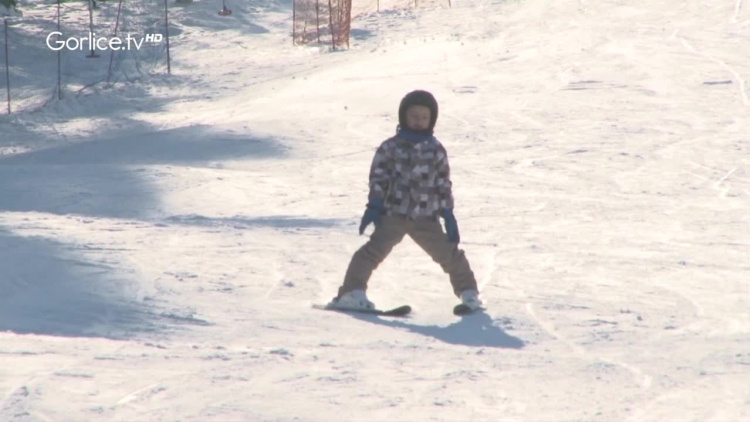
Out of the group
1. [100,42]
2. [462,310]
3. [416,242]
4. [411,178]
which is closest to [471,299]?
[462,310]

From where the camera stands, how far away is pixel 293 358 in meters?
4.72

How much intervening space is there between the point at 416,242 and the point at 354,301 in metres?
0.44

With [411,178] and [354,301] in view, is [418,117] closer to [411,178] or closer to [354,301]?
[411,178]

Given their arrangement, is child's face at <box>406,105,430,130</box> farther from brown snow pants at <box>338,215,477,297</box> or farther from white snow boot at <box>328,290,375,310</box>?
white snow boot at <box>328,290,375,310</box>

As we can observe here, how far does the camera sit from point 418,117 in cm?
558

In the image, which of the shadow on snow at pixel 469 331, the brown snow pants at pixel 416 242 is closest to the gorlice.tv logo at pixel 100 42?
the brown snow pants at pixel 416 242

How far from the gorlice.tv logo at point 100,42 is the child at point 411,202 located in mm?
18551

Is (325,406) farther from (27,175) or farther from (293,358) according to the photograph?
(27,175)

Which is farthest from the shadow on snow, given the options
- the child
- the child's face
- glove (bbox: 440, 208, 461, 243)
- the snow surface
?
the child's face

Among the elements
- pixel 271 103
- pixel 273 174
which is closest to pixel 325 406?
pixel 273 174

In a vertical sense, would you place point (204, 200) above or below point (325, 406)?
below

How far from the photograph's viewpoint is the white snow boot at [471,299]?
5.80m

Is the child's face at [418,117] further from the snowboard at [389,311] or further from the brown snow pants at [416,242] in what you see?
the snowboard at [389,311]

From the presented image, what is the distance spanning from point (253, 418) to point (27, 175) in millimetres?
7534
